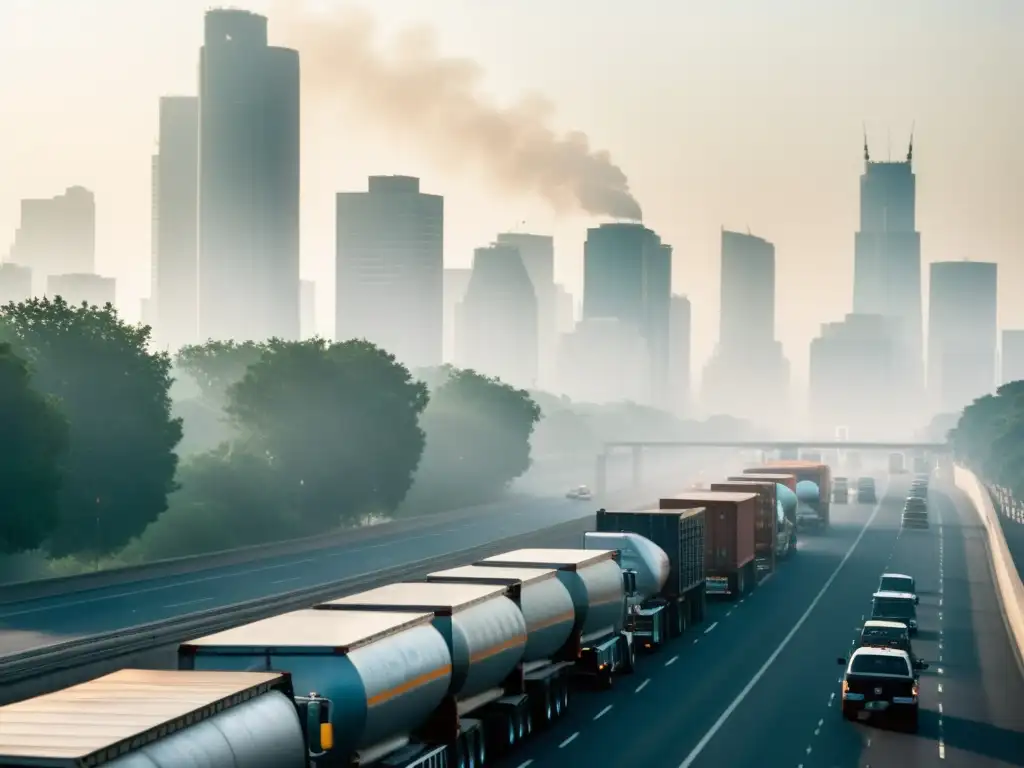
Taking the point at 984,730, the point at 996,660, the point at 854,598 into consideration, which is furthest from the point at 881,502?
the point at 984,730

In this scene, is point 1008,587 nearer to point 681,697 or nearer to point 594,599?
point 681,697

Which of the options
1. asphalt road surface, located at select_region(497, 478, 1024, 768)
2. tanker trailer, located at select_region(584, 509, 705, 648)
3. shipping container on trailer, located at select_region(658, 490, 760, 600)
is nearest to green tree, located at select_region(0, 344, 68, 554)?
shipping container on trailer, located at select_region(658, 490, 760, 600)

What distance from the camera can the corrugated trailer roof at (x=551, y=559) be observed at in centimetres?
4422

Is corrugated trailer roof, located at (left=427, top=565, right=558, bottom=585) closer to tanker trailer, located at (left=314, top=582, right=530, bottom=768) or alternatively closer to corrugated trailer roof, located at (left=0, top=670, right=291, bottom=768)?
tanker trailer, located at (left=314, top=582, right=530, bottom=768)

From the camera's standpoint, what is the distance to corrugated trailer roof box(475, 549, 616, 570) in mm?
44219

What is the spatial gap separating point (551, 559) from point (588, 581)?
1396 mm

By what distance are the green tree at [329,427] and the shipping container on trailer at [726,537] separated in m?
49.6

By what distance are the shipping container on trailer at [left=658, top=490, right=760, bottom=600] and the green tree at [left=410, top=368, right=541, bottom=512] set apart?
3355 inches

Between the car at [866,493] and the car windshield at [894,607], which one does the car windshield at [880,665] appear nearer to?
the car windshield at [894,607]

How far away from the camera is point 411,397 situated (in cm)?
13562

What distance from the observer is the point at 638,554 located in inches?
2140

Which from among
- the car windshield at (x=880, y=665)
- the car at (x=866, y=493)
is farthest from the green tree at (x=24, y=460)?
the car at (x=866, y=493)

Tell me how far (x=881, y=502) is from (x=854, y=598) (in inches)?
4271

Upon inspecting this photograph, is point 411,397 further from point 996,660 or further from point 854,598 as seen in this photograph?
point 996,660
